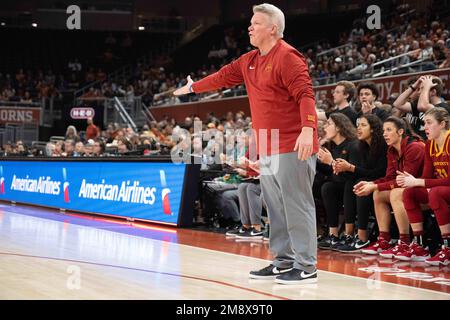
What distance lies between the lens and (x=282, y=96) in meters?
4.93

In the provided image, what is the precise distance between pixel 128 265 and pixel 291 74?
2.22 metres

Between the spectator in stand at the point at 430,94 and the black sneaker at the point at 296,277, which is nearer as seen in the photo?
the black sneaker at the point at 296,277

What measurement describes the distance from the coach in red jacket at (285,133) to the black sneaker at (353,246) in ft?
6.94

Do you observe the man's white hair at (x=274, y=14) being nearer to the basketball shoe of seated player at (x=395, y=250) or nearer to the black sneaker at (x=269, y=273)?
the black sneaker at (x=269, y=273)

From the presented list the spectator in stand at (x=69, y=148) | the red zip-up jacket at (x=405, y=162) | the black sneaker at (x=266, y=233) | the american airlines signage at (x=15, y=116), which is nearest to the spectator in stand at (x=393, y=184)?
the red zip-up jacket at (x=405, y=162)

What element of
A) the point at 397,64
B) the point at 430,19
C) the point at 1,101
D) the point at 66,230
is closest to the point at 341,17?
the point at 430,19

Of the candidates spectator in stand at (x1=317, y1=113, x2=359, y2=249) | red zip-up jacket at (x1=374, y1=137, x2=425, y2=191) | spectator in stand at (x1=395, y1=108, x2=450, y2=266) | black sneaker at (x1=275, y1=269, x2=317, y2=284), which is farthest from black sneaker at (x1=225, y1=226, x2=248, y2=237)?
black sneaker at (x1=275, y1=269, x2=317, y2=284)

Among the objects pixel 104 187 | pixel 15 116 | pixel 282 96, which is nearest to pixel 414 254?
pixel 282 96

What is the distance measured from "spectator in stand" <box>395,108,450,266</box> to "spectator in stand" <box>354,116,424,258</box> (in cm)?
20

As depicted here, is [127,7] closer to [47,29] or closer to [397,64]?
[47,29]

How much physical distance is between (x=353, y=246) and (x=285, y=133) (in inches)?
104

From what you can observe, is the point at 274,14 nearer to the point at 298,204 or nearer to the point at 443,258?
the point at 298,204

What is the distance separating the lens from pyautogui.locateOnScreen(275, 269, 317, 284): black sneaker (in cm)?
481

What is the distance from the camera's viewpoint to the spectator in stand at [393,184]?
675 centimetres
